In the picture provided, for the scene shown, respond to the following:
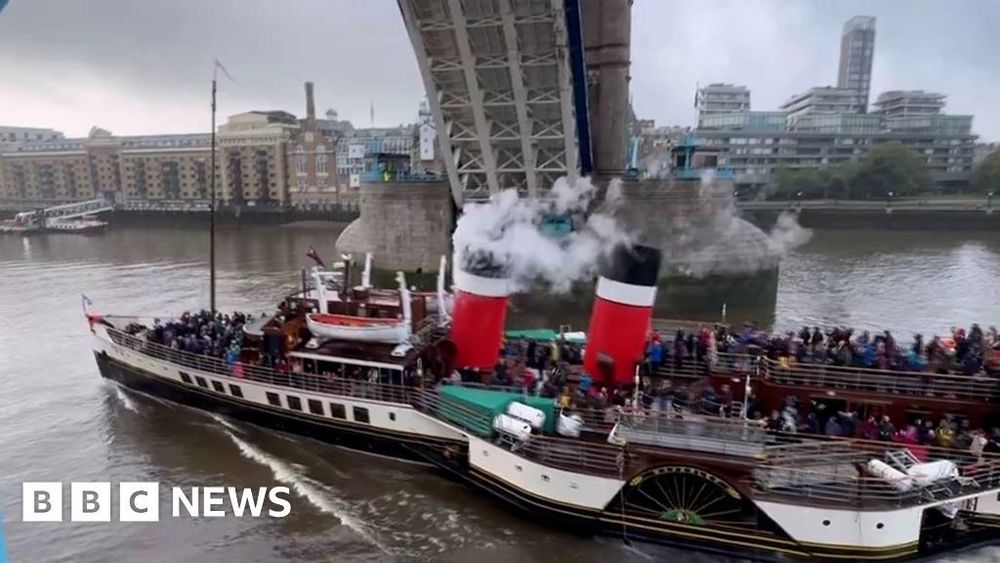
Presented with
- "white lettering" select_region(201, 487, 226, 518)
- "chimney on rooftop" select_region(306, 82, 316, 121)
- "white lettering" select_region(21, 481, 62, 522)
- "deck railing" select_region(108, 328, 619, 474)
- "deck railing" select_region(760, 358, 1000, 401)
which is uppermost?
"chimney on rooftop" select_region(306, 82, 316, 121)

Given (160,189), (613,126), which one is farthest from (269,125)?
(613,126)

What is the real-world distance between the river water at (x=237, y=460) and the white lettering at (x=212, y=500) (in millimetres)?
233

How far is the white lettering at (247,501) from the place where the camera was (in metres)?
11.1

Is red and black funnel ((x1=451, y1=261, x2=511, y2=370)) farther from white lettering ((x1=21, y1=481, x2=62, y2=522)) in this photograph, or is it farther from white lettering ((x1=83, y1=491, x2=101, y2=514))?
white lettering ((x1=21, y1=481, x2=62, y2=522))

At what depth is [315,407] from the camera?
13.1m

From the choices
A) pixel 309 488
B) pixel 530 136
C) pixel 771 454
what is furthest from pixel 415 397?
pixel 530 136

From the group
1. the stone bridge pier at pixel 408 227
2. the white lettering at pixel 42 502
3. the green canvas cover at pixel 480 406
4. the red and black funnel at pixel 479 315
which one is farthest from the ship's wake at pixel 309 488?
the stone bridge pier at pixel 408 227

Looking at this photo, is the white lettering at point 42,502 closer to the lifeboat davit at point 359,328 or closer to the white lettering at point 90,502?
the white lettering at point 90,502

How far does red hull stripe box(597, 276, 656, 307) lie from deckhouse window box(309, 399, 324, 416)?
245 inches

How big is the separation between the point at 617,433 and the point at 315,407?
257 inches

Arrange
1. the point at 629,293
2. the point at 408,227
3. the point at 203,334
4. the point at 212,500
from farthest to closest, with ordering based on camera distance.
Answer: the point at 408,227, the point at 203,334, the point at 212,500, the point at 629,293

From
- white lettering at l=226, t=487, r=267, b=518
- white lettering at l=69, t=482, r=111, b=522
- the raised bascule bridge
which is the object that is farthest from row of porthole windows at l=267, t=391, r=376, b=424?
the raised bascule bridge

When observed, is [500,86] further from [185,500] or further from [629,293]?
[185,500]

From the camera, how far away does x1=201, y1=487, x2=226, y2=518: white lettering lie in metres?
11.2
